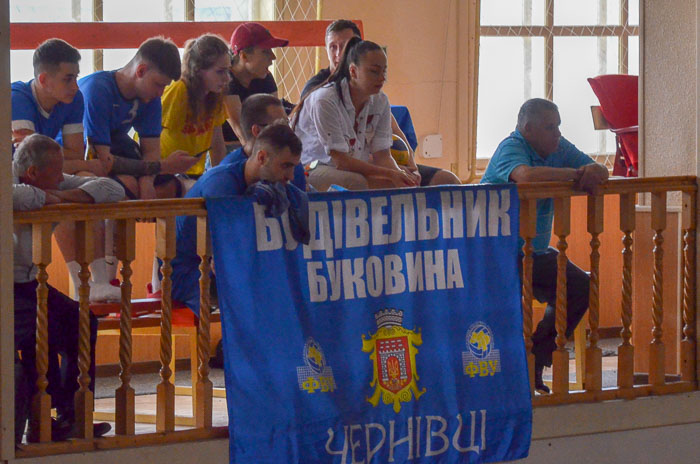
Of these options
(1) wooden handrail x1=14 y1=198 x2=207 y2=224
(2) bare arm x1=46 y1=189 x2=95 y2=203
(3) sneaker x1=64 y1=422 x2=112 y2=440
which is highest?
(2) bare arm x1=46 y1=189 x2=95 y2=203

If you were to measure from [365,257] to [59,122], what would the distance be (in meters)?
1.23

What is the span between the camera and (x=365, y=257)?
3586mm

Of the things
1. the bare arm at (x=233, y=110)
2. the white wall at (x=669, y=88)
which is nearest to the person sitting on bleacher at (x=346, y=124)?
the bare arm at (x=233, y=110)

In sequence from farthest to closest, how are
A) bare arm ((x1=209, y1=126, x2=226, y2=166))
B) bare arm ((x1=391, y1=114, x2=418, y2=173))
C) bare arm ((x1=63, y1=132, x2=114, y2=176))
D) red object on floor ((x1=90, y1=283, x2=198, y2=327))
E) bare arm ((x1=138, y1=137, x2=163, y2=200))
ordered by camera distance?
bare arm ((x1=391, y1=114, x2=418, y2=173))
bare arm ((x1=209, y1=126, x2=226, y2=166))
bare arm ((x1=138, y1=137, x2=163, y2=200))
red object on floor ((x1=90, y1=283, x2=198, y2=327))
bare arm ((x1=63, y1=132, x2=114, y2=176))

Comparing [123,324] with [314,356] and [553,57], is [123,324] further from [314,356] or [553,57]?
[553,57]

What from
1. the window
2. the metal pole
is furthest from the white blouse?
the window

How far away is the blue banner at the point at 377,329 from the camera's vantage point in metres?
3.44

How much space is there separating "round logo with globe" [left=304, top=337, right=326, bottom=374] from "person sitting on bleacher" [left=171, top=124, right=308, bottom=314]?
0.46 m

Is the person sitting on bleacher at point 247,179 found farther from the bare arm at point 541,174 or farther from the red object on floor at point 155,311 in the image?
the bare arm at point 541,174

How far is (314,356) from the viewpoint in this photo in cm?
349

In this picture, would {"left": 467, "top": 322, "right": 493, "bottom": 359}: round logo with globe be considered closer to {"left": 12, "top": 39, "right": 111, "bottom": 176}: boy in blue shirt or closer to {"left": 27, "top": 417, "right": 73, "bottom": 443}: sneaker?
{"left": 27, "top": 417, "right": 73, "bottom": 443}: sneaker

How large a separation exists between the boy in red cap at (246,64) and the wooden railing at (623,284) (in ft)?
4.61

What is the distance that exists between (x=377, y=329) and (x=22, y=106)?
4.80ft

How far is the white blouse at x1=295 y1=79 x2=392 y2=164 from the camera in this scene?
170 inches
